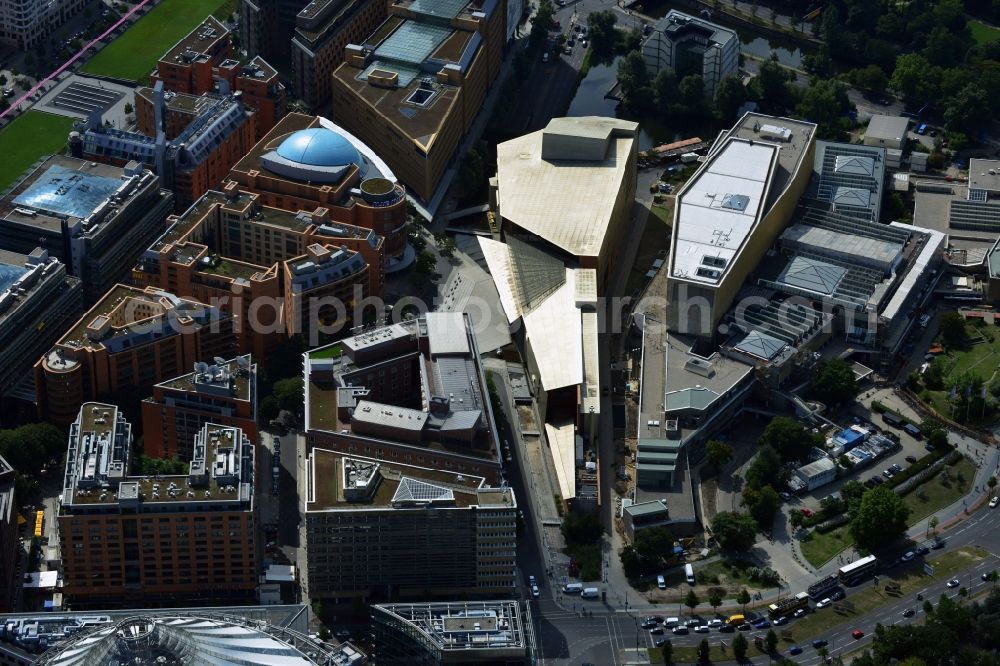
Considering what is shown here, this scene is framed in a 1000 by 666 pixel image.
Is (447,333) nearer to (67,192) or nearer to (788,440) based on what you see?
(788,440)

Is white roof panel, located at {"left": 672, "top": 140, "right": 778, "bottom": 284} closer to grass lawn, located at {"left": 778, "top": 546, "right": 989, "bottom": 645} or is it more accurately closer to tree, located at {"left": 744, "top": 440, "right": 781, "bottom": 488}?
tree, located at {"left": 744, "top": 440, "right": 781, "bottom": 488}

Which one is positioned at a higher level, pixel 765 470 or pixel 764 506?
pixel 765 470

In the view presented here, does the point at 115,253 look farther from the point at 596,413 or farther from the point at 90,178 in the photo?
the point at 596,413

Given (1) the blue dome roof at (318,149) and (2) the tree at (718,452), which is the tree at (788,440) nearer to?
(2) the tree at (718,452)

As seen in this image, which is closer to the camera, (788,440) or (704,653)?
(704,653)

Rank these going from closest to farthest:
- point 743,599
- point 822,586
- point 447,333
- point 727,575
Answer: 1. point 743,599
2. point 822,586
3. point 727,575
4. point 447,333

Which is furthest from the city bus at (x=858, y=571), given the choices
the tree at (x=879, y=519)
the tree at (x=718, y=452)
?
the tree at (x=718, y=452)

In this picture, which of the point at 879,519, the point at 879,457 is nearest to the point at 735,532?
the point at 879,519

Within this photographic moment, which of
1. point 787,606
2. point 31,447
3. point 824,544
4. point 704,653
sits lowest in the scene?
point 704,653
